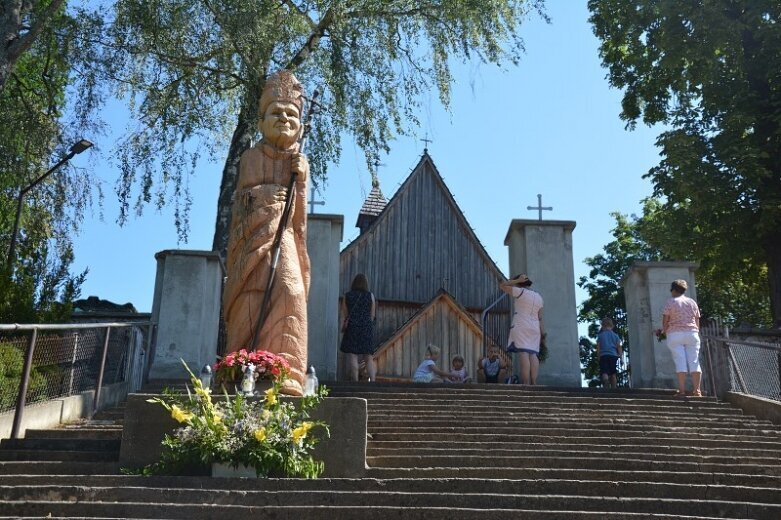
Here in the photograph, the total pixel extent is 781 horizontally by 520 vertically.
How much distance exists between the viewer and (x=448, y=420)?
29.9ft

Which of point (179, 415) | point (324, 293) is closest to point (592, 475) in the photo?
point (179, 415)

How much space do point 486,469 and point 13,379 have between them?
188 inches

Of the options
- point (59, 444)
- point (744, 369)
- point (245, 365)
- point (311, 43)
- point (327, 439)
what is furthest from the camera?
point (311, 43)

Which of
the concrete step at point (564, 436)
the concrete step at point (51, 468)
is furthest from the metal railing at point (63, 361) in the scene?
the concrete step at point (564, 436)

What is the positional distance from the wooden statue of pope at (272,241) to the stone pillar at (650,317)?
5367 millimetres

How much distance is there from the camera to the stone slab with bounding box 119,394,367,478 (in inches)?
296

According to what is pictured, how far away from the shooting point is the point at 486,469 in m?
7.41

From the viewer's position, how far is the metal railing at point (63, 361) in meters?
8.78

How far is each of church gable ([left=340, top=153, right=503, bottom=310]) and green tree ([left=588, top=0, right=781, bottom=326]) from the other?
12.5m

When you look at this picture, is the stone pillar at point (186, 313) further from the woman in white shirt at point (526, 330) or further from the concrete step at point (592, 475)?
the concrete step at point (592, 475)

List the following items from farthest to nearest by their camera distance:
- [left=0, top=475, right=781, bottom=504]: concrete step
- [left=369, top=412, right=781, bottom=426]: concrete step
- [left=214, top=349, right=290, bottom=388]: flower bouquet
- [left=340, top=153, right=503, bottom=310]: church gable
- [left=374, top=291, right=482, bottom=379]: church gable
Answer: [left=340, top=153, right=503, bottom=310]: church gable
[left=374, top=291, right=482, bottom=379]: church gable
[left=369, top=412, right=781, bottom=426]: concrete step
[left=214, top=349, right=290, bottom=388]: flower bouquet
[left=0, top=475, right=781, bottom=504]: concrete step

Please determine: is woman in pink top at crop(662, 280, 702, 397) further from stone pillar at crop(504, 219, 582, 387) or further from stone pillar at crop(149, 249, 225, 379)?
stone pillar at crop(149, 249, 225, 379)

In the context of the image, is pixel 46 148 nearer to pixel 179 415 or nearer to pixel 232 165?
pixel 232 165

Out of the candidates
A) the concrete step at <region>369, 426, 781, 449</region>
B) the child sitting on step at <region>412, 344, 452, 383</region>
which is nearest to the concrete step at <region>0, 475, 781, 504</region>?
the concrete step at <region>369, 426, 781, 449</region>
